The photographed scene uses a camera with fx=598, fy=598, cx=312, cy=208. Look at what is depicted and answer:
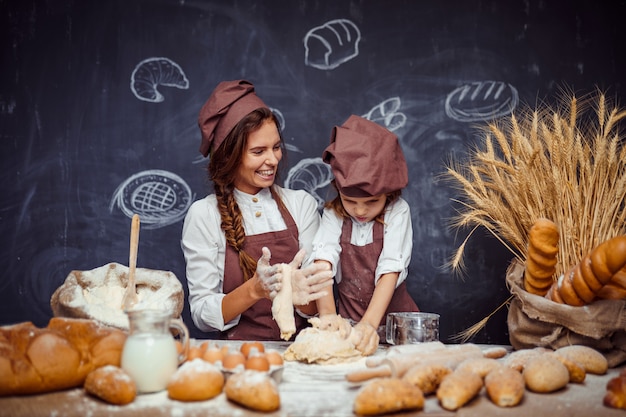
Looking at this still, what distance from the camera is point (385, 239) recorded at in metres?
2.62

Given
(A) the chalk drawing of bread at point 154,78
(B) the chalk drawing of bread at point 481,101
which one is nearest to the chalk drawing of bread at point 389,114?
(B) the chalk drawing of bread at point 481,101

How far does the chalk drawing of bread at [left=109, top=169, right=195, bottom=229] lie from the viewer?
3.25m

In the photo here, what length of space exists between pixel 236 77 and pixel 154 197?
0.80 meters

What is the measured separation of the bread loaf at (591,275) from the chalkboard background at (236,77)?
1.33 metres

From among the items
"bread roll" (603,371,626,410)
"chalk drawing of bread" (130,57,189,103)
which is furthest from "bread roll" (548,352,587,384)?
"chalk drawing of bread" (130,57,189,103)

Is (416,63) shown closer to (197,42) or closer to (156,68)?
(197,42)

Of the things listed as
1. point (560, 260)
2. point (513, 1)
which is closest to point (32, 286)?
point (560, 260)

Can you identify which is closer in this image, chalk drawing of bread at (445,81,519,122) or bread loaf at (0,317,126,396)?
bread loaf at (0,317,126,396)

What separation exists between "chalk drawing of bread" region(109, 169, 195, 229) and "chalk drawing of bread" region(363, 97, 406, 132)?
1.10 metres

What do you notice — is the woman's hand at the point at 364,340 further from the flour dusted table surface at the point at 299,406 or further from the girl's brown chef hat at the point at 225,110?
the girl's brown chef hat at the point at 225,110

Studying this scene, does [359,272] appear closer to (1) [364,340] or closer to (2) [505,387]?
(1) [364,340]

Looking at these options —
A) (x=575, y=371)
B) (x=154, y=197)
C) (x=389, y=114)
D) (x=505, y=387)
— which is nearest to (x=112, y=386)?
(x=505, y=387)

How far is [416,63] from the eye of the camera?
3.31 meters

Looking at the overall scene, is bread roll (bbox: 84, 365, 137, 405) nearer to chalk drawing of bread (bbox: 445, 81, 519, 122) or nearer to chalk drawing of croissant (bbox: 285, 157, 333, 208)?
chalk drawing of croissant (bbox: 285, 157, 333, 208)
